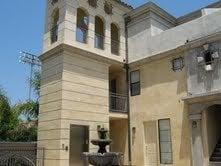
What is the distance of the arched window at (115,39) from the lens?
1805 cm

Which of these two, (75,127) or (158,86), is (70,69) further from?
(158,86)

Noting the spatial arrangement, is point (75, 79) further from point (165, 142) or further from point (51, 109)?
point (165, 142)

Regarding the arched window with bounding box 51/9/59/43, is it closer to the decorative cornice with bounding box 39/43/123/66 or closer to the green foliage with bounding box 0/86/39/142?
the decorative cornice with bounding box 39/43/123/66

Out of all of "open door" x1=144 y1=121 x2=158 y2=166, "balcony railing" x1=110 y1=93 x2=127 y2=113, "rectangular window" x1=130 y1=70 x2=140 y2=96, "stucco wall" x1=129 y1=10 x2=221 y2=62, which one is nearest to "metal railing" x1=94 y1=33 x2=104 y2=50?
"stucco wall" x1=129 y1=10 x2=221 y2=62

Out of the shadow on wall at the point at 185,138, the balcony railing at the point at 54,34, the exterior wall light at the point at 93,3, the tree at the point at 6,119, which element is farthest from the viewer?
the tree at the point at 6,119

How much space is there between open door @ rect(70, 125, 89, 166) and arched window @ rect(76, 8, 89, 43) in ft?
14.9

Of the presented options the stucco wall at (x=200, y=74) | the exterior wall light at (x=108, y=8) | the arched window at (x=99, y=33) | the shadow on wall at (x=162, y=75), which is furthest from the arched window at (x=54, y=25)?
the stucco wall at (x=200, y=74)

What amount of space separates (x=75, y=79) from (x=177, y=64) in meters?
5.14

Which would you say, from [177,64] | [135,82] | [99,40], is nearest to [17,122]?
[99,40]

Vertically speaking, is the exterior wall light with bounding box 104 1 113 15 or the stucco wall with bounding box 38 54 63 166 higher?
the exterior wall light with bounding box 104 1 113 15

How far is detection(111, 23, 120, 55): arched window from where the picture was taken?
18.0m

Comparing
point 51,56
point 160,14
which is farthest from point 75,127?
point 160,14

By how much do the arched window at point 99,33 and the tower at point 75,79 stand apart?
56 millimetres

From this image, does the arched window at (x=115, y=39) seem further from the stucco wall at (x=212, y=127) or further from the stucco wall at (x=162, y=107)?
the stucco wall at (x=212, y=127)
